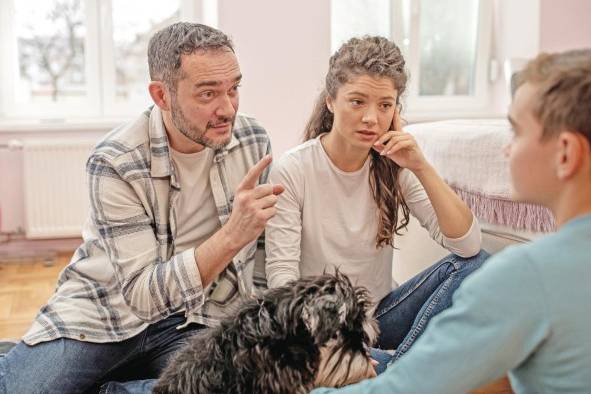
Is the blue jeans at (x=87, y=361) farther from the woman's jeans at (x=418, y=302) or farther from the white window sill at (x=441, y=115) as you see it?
the white window sill at (x=441, y=115)

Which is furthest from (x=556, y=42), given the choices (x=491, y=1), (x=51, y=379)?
(x=51, y=379)

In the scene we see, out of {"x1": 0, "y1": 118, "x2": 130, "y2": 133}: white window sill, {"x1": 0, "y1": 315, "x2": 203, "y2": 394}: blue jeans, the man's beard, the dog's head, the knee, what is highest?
the man's beard

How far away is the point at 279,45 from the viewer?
4.18 m

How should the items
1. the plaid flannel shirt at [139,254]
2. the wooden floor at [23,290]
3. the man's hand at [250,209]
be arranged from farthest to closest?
the wooden floor at [23,290] < the plaid flannel shirt at [139,254] < the man's hand at [250,209]

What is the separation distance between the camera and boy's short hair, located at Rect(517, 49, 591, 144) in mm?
884

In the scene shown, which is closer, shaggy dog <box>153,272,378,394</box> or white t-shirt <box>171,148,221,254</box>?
shaggy dog <box>153,272,378,394</box>

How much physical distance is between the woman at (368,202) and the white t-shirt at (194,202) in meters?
0.18

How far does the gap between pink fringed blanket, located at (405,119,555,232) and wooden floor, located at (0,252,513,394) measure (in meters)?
1.88

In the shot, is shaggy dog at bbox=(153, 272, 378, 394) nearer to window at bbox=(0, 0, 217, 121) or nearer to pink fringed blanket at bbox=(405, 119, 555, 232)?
pink fringed blanket at bbox=(405, 119, 555, 232)

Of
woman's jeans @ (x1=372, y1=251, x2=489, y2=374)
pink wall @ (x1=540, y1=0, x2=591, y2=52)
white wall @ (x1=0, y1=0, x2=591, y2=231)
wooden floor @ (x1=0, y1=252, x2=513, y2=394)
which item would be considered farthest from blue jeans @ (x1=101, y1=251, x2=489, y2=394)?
pink wall @ (x1=540, y1=0, x2=591, y2=52)

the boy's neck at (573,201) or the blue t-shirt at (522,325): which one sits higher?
the boy's neck at (573,201)

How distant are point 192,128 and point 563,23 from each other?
349 cm

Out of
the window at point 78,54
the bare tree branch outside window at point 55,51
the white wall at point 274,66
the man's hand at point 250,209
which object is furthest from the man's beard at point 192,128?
the bare tree branch outside window at point 55,51

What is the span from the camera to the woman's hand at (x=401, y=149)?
1835 millimetres
